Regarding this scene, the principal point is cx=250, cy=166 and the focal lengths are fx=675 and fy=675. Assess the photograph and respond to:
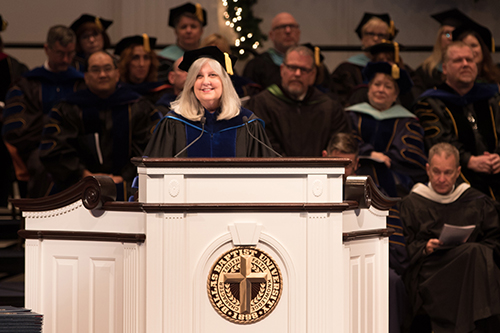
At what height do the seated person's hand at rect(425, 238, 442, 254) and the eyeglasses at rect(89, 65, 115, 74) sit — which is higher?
the eyeglasses at rect(89, 65, 115, 74)

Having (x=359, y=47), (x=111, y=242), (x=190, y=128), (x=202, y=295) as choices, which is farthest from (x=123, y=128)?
(x=359, y=47)

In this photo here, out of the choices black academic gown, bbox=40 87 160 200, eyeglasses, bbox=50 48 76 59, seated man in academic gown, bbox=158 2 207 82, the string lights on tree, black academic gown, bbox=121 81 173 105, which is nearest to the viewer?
black academic gown, bbox=40 87 160 200

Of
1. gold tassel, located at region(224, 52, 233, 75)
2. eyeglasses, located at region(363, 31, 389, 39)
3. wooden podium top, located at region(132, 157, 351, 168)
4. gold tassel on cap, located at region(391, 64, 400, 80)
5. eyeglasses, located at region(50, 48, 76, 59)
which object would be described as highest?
eyeglasses, located at region(363, 31, 389, 39)

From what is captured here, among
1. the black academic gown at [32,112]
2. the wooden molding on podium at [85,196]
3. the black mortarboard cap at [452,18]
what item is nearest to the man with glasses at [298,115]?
the black academic gown at [32,112]

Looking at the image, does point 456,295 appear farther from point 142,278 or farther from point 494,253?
point 142,278

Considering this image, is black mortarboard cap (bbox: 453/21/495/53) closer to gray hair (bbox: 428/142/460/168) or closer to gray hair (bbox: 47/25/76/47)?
gray hair (bbox: 428/142/460/168)

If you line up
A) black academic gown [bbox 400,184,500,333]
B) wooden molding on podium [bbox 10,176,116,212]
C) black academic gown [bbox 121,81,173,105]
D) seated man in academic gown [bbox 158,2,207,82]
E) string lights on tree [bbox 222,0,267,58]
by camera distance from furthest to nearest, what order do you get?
string lights on tree [bbox 222,0,267,58]
seated man in academic gown [bbox 158,2,207,82]
black academic gown [bbox 121,81,173,105]
black academic gown [bbox 400,184,500,333]
wooden molding on podium [bbox 10,176,116,212]

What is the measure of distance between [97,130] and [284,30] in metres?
2.31

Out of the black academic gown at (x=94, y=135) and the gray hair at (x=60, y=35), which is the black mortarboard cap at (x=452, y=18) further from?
the gray hair at (x=60, y=35)

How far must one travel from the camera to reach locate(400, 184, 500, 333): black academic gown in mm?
4285

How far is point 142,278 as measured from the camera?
267 cm

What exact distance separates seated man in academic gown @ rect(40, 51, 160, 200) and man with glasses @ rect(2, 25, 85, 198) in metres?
0.43

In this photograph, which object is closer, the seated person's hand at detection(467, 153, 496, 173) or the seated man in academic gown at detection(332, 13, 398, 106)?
the seated person's hand at detection(467, 153, 496, 173)

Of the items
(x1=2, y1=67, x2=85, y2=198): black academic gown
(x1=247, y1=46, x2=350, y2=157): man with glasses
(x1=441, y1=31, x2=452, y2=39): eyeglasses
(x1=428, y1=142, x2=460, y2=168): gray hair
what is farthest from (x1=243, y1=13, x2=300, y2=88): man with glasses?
(x1=428, y1=142, x2=460, y2=168): gray hair
